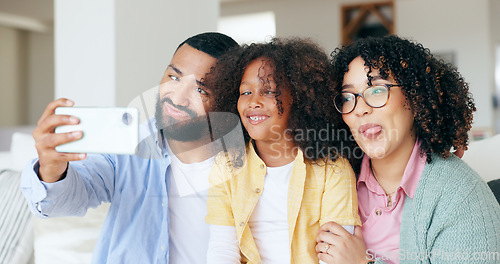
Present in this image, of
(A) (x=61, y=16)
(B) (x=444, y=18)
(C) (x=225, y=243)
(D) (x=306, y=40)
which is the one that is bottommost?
(C) (x=225, y=243)

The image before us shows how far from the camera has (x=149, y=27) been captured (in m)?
1.19

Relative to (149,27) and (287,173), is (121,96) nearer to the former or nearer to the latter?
(149,27)

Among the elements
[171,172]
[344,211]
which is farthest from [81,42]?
[344,211]

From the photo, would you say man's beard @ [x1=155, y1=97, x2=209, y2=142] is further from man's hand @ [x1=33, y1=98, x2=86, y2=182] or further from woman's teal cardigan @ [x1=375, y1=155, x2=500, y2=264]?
woman's teal cardigan @ [x1=375, y1=155, x2=500, y2=264]

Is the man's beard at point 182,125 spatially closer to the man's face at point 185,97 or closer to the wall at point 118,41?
the man's face at point 185,97

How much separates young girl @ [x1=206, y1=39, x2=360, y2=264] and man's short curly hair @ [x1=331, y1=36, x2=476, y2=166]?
9 centimetres

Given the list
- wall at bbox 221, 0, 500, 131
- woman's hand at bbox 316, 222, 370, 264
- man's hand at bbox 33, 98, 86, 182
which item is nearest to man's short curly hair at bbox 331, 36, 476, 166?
woman's hand at bbox 316, 222, 370, 264

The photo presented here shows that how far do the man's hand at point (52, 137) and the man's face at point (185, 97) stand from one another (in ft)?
0.78

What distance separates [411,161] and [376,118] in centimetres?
14

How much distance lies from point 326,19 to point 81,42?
14.7ft

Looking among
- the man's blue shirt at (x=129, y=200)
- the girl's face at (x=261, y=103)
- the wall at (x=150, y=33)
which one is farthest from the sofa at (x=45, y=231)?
the girl's face at (x=261, y=103)

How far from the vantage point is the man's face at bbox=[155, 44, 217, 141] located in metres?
0.92

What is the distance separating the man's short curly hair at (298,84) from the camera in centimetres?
91

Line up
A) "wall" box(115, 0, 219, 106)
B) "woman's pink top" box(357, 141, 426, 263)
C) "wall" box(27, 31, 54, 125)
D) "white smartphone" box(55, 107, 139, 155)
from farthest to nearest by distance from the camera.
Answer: "wall" box(27, 31, 54, 125) → "wall" box(115, 0, 219, 106) → "woman's pink top" box(357, 141, 426, 263) → "white smartphone" box(55, 107, 139, 155)
